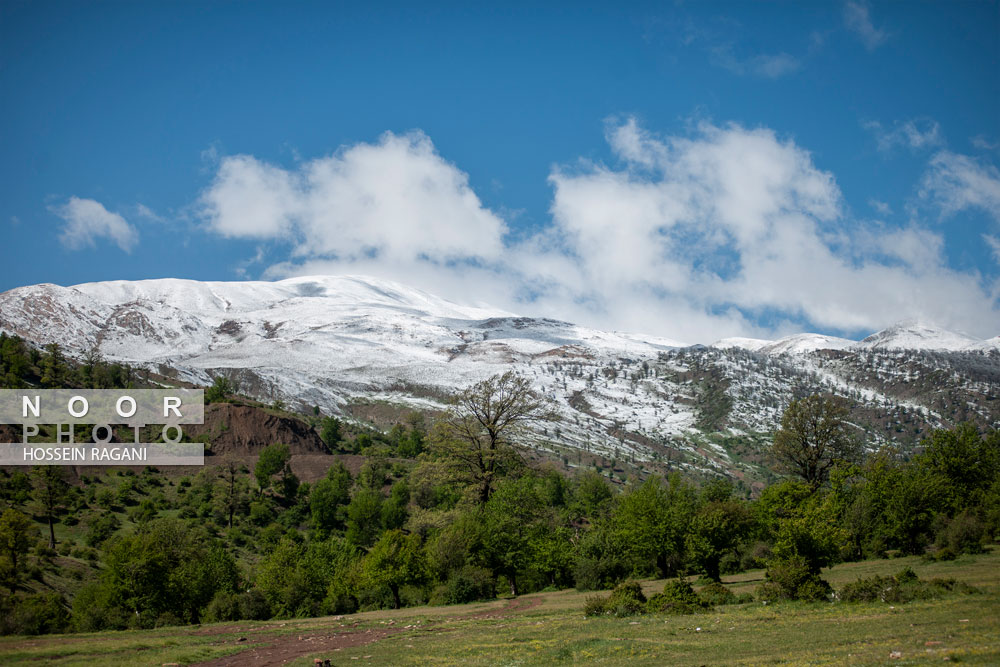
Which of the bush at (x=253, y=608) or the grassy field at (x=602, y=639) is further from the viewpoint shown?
the bush at (x=253, y=608)

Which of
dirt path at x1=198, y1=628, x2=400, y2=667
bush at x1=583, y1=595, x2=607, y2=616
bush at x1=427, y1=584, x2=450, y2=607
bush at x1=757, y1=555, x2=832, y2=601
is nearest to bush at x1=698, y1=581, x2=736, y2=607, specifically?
bush at x1=757, y1=555, x2=832, y2=601

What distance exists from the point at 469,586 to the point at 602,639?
82.8 ft

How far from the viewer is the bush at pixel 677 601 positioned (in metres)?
27.1

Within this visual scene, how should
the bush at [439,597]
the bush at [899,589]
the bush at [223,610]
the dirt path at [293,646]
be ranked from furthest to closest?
the bush at [223,610], the bush at [439,597], the bush at [899,589], the dirt path at [293,646]

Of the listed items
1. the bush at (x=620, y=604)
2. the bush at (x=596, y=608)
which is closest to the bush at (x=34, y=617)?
the bush at (x=596, y=608)

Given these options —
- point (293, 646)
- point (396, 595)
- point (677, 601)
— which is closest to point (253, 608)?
point (396, 595)

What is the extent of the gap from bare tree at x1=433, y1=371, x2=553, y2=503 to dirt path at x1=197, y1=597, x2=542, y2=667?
10429mm

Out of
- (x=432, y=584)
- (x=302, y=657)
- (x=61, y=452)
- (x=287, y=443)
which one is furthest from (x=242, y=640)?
(x=287, y=443)

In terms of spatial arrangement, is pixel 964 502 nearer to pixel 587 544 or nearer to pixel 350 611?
pixel 587 544

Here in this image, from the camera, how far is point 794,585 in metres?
27.3

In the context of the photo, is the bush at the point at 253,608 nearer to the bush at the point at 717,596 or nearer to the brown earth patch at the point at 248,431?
the bush at the point at 717,596

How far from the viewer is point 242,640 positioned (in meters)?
27.3

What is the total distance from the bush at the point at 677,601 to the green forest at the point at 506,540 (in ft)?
0.28

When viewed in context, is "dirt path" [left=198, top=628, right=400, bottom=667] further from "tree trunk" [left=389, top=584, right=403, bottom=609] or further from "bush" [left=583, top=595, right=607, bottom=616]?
"tree trunk" [left=389, top=584, right=403, bottom=609]
